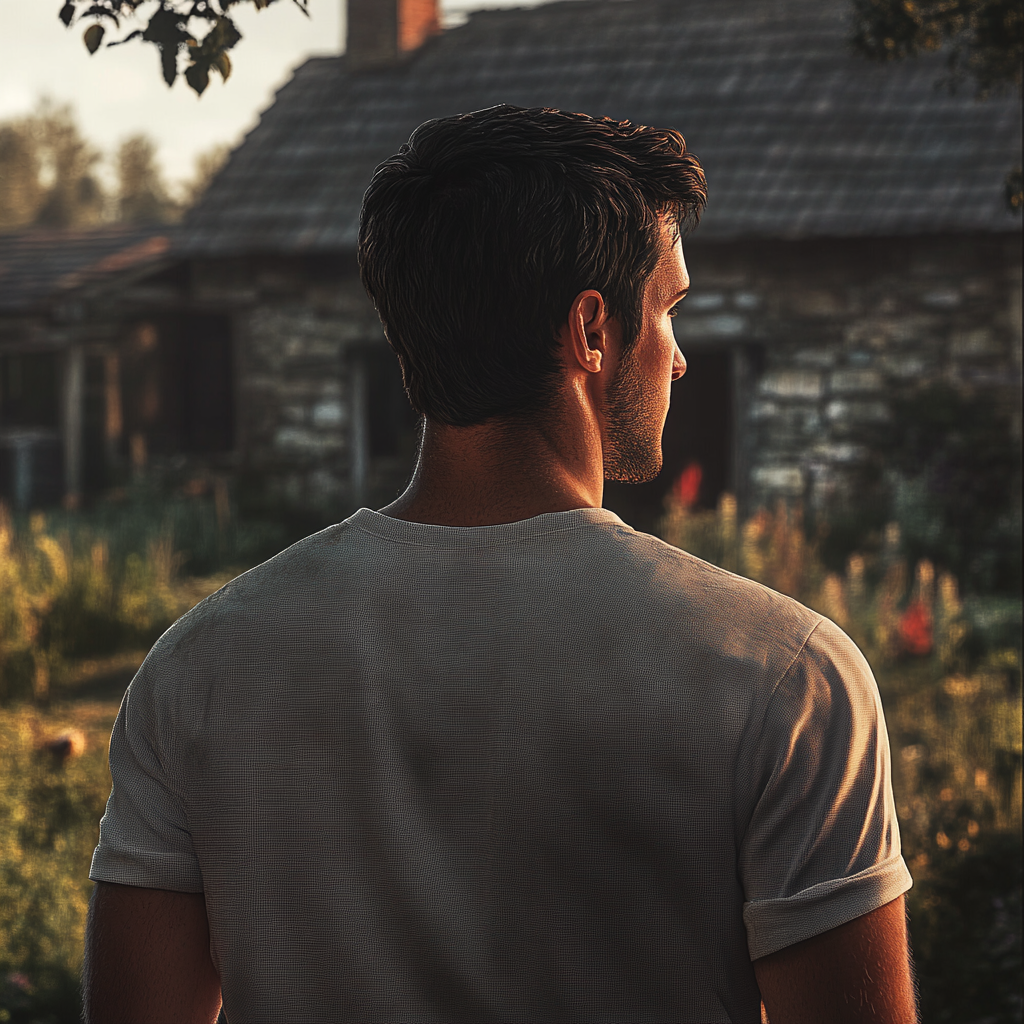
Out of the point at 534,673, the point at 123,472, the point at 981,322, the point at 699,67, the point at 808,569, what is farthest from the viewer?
the point at 123,472

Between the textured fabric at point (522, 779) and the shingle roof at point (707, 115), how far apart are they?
9.28m

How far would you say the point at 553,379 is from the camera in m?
1.27

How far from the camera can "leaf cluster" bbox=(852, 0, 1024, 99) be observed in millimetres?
3564

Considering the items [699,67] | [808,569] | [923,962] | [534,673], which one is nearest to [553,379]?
[534,673]

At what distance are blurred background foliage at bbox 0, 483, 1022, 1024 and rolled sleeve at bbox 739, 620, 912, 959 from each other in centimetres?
→ 243

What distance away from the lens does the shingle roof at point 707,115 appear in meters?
10.2


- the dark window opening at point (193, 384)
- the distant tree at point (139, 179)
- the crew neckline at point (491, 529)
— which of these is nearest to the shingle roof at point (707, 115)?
the dark window opening at point (193, 384)

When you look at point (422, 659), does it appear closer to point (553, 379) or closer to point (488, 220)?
point (553, 379)

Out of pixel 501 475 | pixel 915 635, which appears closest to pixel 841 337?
pixel 915 635

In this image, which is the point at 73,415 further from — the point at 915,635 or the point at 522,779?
the point at 522,779

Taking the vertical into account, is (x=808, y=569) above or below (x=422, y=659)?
below

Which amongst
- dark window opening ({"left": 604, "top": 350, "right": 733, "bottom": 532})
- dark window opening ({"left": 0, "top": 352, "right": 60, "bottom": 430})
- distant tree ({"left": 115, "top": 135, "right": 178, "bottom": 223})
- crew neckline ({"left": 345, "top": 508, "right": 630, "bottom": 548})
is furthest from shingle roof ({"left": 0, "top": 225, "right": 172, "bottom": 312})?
distant tree ({"left": 115, "top": 135, "right": 178, "bottom": 223})

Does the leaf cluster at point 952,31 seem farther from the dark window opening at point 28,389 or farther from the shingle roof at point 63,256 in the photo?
the dark window opening at point 28,389

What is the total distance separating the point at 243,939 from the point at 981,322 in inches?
381
